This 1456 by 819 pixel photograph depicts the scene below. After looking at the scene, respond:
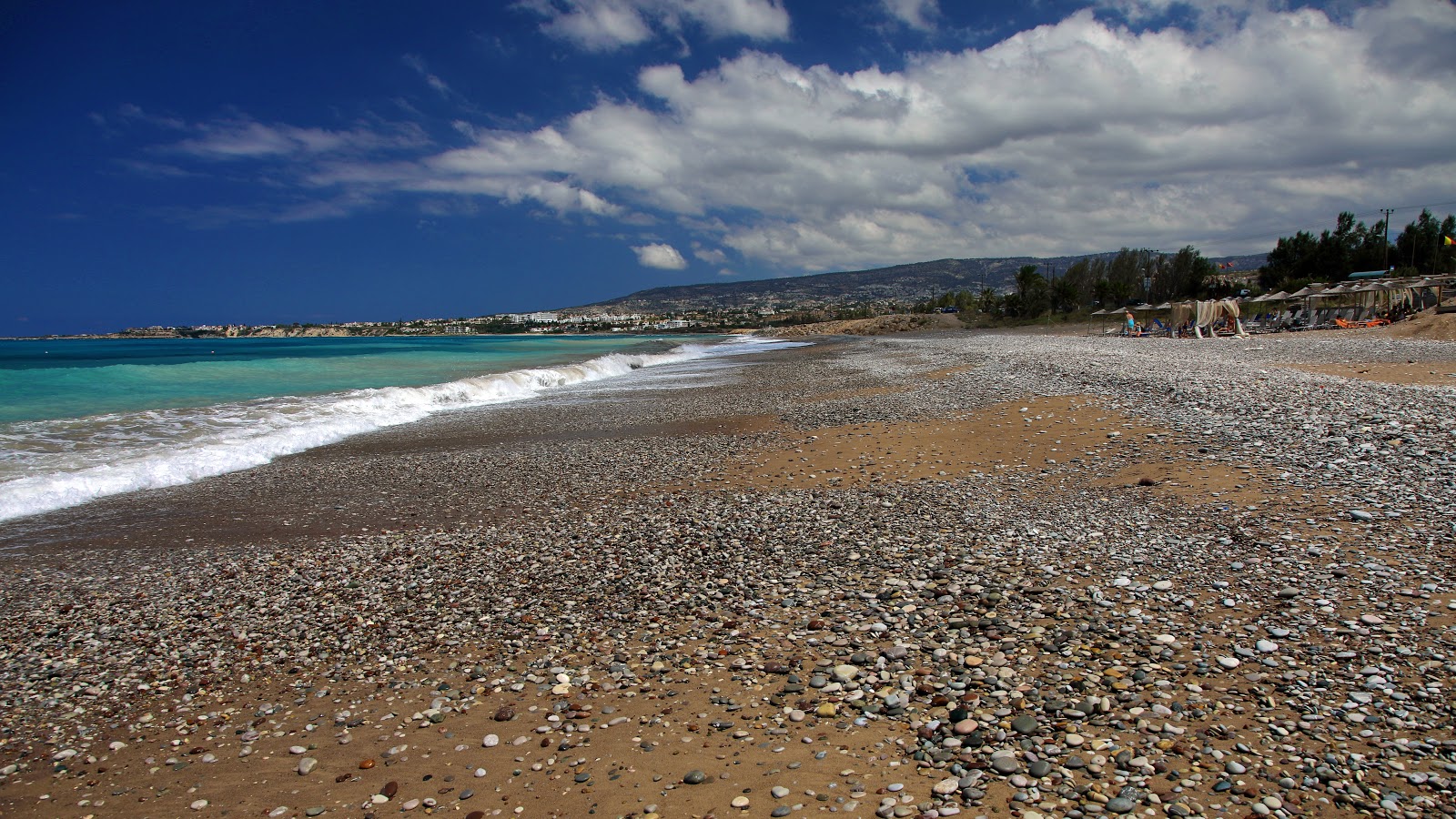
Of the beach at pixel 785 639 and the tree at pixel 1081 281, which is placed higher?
the tree at pixel 1081 281

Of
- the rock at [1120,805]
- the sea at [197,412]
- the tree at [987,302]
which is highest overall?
the tree at [987,302]

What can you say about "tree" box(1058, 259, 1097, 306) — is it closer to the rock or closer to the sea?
the sea

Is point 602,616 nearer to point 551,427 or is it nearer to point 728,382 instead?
point 551,427

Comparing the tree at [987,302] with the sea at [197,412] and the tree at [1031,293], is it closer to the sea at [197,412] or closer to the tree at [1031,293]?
the tree at [1031,293]

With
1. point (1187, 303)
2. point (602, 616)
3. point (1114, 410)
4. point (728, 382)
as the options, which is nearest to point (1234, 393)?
point (1114, 410)

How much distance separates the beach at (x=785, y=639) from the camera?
12.0 feet

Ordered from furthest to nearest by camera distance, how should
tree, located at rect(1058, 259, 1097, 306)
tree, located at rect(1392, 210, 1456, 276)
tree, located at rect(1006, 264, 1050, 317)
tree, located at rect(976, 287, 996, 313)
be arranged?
tree, located at rect(976, 287, 996, 313) < tree, located at rect(1006, 264, 1050, 317) < tree, located at rect(1058, 259, 1097, 306) < tree, located at rect(1392, 210, 1456, 276)

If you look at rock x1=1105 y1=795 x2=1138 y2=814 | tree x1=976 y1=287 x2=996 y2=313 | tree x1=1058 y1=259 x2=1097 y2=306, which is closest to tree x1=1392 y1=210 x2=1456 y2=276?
tree x1=1058 y1=259 x2=1097 y2=306

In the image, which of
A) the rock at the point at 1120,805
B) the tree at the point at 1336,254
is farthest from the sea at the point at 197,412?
the tree at the point at 1336,254

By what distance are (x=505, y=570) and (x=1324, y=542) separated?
7.34 metres

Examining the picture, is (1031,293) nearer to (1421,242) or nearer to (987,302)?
(987,302)

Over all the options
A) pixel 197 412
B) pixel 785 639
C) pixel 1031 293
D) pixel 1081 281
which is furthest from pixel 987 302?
pixel 785 639

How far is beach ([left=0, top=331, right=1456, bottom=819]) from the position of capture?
12.0 feet

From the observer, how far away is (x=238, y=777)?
13.1 feet
